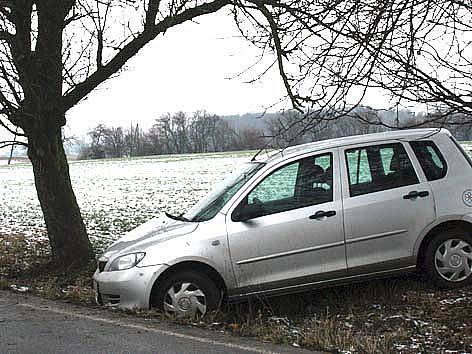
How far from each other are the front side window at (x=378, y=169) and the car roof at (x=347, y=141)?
0.33ft

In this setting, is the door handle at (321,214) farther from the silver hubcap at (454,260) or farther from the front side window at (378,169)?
the silver hubcap at (454,260)

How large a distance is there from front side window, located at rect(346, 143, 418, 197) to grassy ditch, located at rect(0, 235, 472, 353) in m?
1.16

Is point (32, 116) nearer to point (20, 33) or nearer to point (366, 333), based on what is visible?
point (20, 33)

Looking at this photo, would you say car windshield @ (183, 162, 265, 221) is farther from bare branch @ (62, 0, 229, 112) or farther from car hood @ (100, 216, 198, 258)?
bare branch @ (62, 0, 229, 112)

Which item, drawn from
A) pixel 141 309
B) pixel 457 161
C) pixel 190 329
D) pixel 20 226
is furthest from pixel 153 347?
pixel 20 226

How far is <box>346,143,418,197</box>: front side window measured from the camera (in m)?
7.45

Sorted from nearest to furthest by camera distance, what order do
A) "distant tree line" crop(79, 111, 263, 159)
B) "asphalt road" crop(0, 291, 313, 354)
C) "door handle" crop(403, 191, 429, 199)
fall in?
"asphalt road" crop(0, 291, 313, 354)
"door handle" crop(403, 191, 429, 199)
"distant tree line" crop(79, 111, 263, 159)

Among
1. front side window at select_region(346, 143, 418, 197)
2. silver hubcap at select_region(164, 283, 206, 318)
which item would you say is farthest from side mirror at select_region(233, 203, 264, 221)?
front side window at select_region(346, 143, 418, 197)

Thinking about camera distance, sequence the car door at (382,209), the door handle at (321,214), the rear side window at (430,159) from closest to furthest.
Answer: the door handle at (321,214) → the car door at (382,209) → the rear side window at (430,159)

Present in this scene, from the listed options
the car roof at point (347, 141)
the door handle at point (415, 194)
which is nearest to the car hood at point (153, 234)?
the car roof at point (347, 141)

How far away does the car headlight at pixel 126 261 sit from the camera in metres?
6.95

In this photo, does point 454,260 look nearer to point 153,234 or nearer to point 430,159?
point 430,159

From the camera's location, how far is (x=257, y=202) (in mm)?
7234

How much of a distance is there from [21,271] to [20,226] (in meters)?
6.72
